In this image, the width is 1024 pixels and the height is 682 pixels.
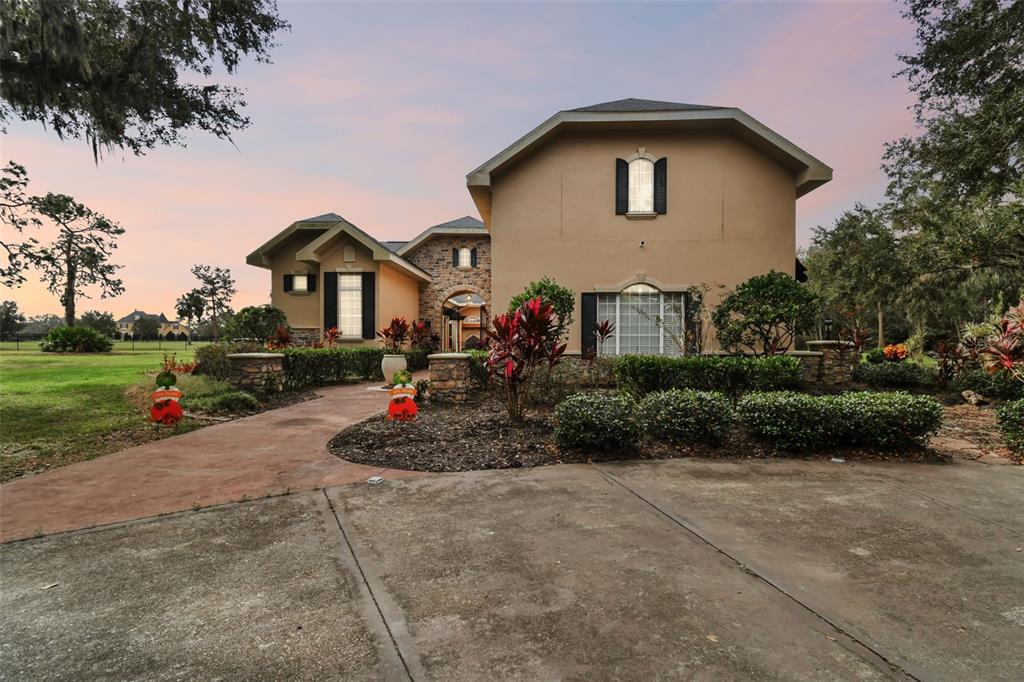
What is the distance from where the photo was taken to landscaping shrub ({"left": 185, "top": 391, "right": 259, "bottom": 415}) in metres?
8.66

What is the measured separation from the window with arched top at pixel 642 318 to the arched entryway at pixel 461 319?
751 cm

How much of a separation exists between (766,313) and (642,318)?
2889 millimetres

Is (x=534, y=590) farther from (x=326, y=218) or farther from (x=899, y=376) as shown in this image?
(x=326, y=218)

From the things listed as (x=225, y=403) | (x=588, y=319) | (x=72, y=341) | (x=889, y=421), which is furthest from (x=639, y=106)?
(x=72, y=341)

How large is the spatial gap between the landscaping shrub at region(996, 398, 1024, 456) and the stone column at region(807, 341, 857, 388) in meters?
5.11

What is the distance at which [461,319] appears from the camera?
1042 inches

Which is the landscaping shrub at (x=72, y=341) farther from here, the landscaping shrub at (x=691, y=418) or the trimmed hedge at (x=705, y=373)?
the landscaping shrub at (x=691, y=418)

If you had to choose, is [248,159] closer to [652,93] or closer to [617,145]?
[617,145]

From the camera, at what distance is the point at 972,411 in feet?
A: 29.3

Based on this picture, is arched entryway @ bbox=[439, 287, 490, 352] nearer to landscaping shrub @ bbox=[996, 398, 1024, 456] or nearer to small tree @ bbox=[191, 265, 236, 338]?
landscaping shrub @ bbox=[996, 398, 1024, 456]

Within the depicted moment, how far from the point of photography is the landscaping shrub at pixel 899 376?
1139 centimetres

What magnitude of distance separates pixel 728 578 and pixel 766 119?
12610mm

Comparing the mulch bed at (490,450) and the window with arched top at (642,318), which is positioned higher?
the window with arched top at (642,318)

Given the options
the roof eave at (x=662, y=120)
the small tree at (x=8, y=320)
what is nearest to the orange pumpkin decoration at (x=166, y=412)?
the roof eave at (x=662, y=120)
